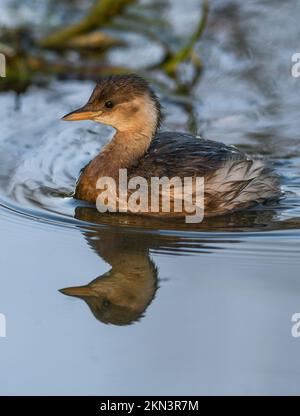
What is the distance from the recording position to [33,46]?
10852mm

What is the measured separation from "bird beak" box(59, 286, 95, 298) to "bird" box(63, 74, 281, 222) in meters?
1.43

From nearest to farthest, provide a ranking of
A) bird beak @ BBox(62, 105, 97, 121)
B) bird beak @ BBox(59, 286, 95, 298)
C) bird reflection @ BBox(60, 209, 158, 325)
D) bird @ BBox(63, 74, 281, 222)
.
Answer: bird reflection @ BBox(60, 209, 158, 325) < bird beak @ BBox(59, 286, 95, 298) < bird @ BBox(63, 74, 281, 222) < bird beak @ BBox(62, 105, 97, 121)

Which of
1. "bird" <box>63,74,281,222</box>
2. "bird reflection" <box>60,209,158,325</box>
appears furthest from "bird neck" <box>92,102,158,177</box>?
"bird reflection" <box>60,209,158,325</box>

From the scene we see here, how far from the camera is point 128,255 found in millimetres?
6609

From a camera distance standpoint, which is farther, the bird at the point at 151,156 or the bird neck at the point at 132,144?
the bird neck at the point at 132,144

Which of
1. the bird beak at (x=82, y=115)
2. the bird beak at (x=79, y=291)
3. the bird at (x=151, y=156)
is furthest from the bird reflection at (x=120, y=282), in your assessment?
the bird beak at (x=82, y=115)

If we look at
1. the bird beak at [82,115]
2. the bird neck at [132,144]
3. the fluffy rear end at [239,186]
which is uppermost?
the bird beak at [82,115]

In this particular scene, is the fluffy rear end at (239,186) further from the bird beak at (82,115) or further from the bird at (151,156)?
the bird beak at (82,115)

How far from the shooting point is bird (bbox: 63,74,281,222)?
735cm

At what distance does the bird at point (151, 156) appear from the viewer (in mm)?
7352

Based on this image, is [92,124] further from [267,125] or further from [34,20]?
[34,20]

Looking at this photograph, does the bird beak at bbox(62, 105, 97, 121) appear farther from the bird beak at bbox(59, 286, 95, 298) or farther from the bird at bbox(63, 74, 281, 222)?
the bird beak at bbox(59, 286, 95, 298)

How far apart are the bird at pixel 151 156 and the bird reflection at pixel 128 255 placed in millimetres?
196
